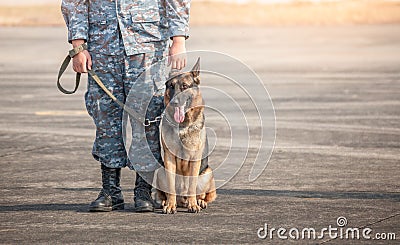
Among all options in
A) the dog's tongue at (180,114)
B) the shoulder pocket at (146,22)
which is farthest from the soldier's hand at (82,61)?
the dog's tongue at (180,114)

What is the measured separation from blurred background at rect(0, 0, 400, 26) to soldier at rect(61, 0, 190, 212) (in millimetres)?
48204

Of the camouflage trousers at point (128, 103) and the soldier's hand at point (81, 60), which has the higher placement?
the soldier's hand at point (81, 60)

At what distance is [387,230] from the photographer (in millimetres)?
7453

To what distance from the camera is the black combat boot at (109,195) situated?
27.2ft

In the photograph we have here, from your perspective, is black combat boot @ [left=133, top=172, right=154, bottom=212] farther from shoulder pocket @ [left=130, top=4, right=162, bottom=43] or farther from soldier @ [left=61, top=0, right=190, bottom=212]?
shoulder pocket @ [left=130, top=4, right=162, bottom=43]

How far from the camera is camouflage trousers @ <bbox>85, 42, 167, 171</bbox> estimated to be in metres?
8.16

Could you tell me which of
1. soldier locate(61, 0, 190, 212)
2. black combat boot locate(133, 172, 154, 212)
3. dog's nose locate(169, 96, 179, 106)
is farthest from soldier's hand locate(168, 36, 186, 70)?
black combat boot locate(133, 172, 154, 212)

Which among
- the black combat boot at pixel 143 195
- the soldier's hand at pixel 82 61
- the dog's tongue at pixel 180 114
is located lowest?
the black combat boot at pixel 143 195

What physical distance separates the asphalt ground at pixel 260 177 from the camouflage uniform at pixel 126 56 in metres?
0.56

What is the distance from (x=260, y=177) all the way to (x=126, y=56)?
2401 millimetres

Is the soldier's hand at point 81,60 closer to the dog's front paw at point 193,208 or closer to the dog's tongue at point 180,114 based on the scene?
the dog's tongue at point 180,114

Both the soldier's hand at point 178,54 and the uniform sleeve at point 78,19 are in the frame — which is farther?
the soldier's hand at point 178,54

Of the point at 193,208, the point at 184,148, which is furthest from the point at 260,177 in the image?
the point at 184,148

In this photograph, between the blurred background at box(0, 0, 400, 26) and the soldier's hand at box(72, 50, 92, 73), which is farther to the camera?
the blurred background at box(0, 0, 400, 26)
